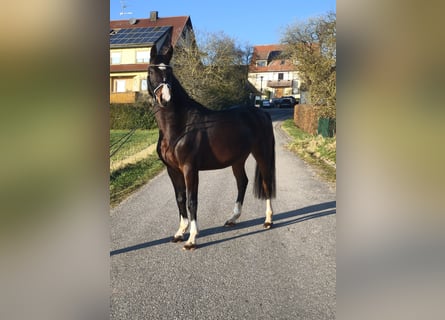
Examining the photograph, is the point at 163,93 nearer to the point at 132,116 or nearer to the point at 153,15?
the point at 132,116

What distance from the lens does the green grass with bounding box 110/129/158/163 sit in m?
1.96

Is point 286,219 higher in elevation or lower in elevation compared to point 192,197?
lower

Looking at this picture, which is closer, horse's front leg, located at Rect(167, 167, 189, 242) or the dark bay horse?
the dark bay horse

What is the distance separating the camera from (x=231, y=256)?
2.62 m

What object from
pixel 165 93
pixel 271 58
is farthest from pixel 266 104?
pixel 165 93

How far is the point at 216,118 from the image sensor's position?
2604 mm

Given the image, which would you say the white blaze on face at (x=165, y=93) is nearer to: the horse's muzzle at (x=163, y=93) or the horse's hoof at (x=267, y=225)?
the horse's muzzle at (x=163, y=93)

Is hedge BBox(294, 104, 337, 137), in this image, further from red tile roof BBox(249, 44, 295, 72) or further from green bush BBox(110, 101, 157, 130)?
green bush BBox(110, 101, 157, 130)

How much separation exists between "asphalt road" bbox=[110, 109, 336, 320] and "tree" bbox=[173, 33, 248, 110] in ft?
1.86

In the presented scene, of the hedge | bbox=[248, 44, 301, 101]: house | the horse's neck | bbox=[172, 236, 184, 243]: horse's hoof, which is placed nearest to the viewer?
the hedge

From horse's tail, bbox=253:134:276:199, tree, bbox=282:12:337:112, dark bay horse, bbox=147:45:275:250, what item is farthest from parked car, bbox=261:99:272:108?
tree, bbox=282:12:337:112

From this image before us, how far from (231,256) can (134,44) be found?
182 centimetres
